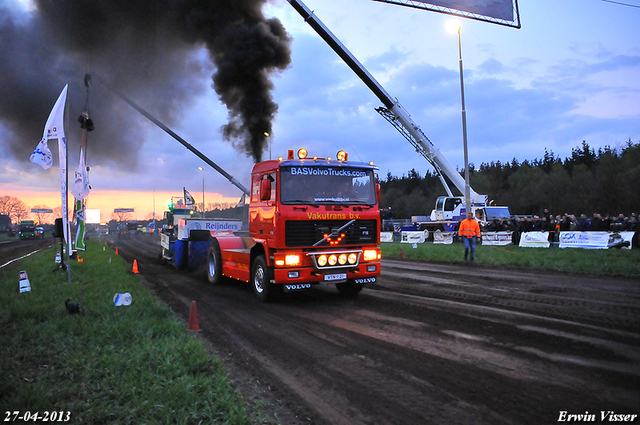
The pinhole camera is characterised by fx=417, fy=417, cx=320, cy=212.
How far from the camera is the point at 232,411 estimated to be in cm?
356

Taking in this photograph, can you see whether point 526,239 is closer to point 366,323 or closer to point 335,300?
point 335,300

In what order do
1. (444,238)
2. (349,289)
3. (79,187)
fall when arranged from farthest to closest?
(444,238) → (79,187) → (349,289)

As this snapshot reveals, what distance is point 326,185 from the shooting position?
8.60 metres

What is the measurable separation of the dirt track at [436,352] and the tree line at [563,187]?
42936 millimetres

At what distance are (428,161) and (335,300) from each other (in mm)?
18835

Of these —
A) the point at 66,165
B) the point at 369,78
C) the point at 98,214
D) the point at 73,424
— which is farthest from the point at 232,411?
the point at 98,214

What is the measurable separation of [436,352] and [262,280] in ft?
14.6

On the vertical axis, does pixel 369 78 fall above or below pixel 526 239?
above

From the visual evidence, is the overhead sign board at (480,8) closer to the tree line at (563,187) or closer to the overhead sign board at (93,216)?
the tree line at (563,187)

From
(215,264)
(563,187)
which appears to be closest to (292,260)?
(215,264)

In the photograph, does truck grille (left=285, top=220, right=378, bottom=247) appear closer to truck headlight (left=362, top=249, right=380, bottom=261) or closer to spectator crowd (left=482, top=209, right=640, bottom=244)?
truck headlight (left=362, top=249, right=380, bottom=261)

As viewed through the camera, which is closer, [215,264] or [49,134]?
[49,134]

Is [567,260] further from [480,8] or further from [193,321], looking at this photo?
[193,321]

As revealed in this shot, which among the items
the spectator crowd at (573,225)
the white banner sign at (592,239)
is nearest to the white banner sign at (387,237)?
the spectator crowd at (573,225)
